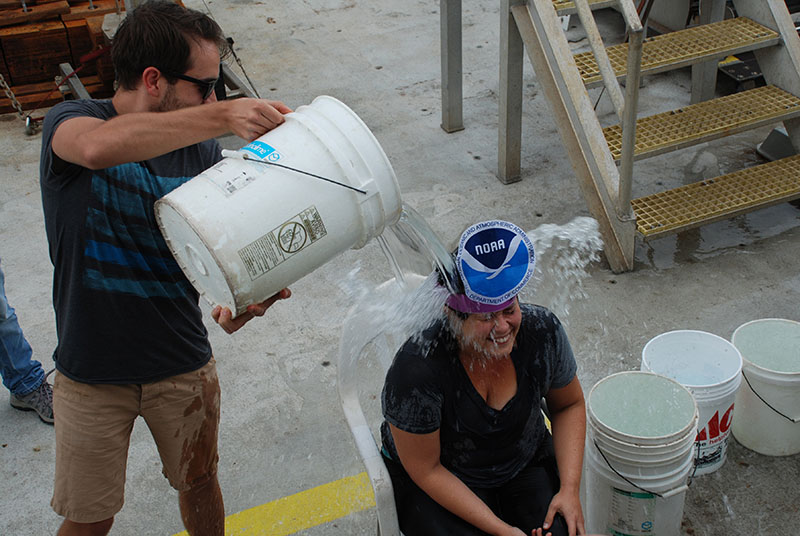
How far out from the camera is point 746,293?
4.09 meters

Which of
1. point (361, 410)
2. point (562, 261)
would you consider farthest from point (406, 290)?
point (562, 261)

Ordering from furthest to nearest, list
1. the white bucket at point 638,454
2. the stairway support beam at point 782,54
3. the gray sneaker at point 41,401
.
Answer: the stairway support beam at point 782,54 < the gray sneaker at point 41,401 < the white bucket at point 638,454

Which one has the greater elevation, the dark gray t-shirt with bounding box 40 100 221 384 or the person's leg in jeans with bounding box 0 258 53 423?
the dark gray t-shirt with bounding box 40 100 221 384

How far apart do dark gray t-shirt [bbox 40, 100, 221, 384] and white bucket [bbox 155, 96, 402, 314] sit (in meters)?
0.28

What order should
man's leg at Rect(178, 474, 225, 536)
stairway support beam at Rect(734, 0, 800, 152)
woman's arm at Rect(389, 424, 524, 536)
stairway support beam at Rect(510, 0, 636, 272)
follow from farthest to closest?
Result: stairway support beam at Rect(734, 0, 800, 152) < stairway support beam at Rect(510, 0, 636, 272) < man's leg at Rect(178, 474, 225, 536) < woman's arm at Rect(389, 424, 524, 536)

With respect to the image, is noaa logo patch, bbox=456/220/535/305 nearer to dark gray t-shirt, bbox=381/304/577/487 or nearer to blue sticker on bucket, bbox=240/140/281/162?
dark gray t-shirt, bbox=381/304/577/487

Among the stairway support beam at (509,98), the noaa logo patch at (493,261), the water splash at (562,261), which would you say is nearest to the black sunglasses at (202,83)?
the noaa logo patch at (493,261)

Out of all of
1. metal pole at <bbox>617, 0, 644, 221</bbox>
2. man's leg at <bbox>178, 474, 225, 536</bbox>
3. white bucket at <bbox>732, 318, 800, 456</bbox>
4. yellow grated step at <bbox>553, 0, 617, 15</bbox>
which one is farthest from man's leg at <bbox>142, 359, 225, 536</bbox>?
yellow grated step at <bbox>553, 0, 617, 15</bbox>

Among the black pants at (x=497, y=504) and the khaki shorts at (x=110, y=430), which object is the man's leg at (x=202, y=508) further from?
the black pants at (x=497, y=504)

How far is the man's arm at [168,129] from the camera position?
193 centimetres

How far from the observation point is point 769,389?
3.02 m

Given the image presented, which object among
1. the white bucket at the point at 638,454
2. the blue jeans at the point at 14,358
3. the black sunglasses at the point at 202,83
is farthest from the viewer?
the blue jeans at the point at 14,358

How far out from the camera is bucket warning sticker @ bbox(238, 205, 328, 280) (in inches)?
73.0

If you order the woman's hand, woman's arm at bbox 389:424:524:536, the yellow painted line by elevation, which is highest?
woman's arm at bbox 389:424:524:536
